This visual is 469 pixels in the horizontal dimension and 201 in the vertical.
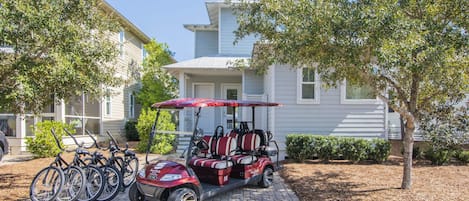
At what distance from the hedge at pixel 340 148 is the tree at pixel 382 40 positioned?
306 centimetres

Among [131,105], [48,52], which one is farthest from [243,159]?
[131,105]

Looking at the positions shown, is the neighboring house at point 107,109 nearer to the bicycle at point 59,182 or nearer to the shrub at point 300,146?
the bicycle at point 59,182

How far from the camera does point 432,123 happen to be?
26.7 ft

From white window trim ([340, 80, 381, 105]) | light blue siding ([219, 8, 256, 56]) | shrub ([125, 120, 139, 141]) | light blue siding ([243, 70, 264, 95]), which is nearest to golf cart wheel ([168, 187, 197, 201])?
white window trim ([340, 80, 381, 105])

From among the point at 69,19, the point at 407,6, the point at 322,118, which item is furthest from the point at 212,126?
the point at 407,6

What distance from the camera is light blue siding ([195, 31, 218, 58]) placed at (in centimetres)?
1639

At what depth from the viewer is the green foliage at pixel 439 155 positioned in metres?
8.80

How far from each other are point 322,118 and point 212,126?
546 cm

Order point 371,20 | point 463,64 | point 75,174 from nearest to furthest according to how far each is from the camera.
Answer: point 371,20, point 463,64, point 75,174

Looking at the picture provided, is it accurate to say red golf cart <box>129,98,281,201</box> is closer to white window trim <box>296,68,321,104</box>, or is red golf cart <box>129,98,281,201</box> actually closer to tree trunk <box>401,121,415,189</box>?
tree trunk <box>401,121,415,189</box>

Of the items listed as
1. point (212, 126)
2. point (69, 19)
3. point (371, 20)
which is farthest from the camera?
point (212, 126)

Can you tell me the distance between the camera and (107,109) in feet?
48.9

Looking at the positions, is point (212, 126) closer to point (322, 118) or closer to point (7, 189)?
point (322, 118)

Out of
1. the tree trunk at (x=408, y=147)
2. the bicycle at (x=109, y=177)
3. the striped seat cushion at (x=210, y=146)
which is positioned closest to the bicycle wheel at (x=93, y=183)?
the bicycle at (x=109, y=177)
